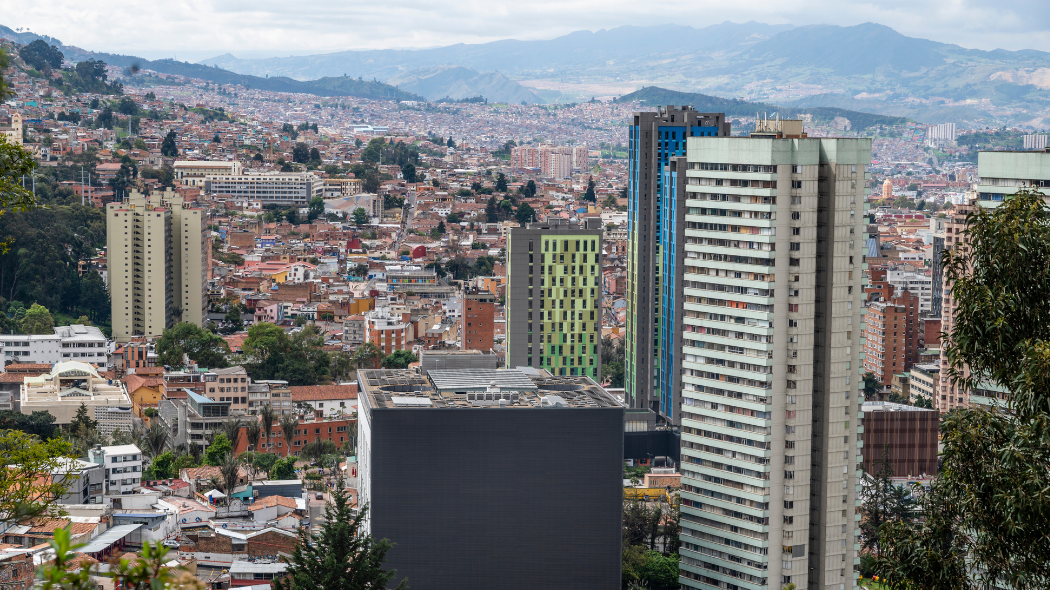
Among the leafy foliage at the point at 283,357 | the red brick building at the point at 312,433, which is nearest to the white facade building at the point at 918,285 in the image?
the leafy foliage at the point at 283,357

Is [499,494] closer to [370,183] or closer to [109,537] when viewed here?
[109,537]

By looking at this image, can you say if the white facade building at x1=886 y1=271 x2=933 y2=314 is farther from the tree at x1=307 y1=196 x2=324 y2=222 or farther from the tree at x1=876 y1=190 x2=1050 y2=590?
the tree at x1=876 y1=190 x2=1050 y2=590

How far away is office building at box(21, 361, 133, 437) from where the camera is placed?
2828 centimetres

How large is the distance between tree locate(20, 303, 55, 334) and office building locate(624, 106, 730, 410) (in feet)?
53.5

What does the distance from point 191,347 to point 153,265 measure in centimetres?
436

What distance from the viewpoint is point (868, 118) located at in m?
127

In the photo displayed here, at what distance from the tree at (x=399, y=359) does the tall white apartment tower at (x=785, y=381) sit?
17.9 meters

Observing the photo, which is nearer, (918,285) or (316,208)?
(918,285)

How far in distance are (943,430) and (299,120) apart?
113373 millimetres

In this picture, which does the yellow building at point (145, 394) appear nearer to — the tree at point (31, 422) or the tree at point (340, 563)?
the tree at point (31, 422)

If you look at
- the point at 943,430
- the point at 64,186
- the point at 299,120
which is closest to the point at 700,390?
the point at 943,430

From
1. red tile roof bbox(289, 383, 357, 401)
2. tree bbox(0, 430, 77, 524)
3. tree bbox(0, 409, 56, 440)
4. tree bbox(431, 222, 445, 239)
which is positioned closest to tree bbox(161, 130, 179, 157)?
tree bbox(431, 222, 445, 239)

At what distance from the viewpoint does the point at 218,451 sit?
25.2m

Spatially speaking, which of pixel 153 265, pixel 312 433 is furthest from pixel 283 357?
pixel 153 265
